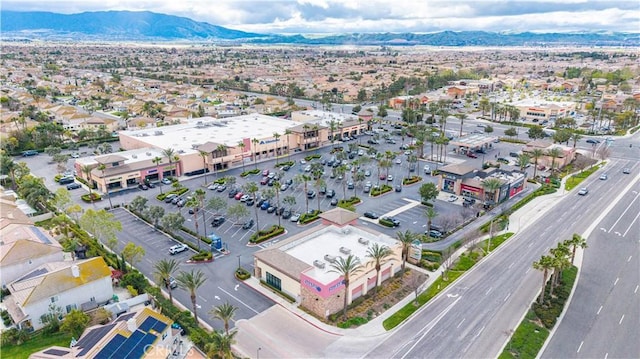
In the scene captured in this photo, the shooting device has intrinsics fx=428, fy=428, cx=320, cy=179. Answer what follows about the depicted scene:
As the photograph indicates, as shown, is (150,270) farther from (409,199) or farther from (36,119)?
(36,119)

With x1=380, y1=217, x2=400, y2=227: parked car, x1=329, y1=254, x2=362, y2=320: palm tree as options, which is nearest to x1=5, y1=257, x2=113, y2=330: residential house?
x1=329, y1=254, x2=362, y2=320: palm tree

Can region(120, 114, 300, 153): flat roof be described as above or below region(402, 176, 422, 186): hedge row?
above

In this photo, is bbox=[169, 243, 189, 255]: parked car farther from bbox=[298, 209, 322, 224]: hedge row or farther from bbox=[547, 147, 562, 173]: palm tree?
bbox=[547, 147, 562, 173]: palm tree

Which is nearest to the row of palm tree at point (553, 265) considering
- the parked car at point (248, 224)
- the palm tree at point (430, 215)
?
the palm tree at point (430, 215)

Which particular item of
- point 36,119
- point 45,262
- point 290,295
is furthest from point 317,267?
point 36,119

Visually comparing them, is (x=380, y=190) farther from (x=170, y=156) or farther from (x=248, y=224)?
(x=170, y=156)

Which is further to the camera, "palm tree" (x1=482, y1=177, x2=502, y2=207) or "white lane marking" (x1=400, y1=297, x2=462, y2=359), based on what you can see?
"palm tree" (x1=482, y1=177, x2=502, y2=207)

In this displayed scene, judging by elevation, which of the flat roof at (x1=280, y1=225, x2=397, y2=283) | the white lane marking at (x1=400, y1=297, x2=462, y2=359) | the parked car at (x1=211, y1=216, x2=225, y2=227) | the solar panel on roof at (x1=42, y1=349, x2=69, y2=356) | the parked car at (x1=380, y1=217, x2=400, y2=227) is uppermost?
the solar panel on roof at (x1=42, y1=349, x2=69, y2=356)

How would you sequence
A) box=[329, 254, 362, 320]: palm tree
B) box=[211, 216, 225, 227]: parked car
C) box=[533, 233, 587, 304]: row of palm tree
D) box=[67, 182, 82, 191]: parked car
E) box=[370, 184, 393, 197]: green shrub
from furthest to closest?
1. box=[67, 182, 82, 191]: parked car
2. box=[370, 184, 393, 197]: green shrub
3. box=[211, 216, 225, 227]: parked car
4. box=[533, 233, 587, 304]: row of palm tree
5. box=[329, 254, 362, 320]: palm tree

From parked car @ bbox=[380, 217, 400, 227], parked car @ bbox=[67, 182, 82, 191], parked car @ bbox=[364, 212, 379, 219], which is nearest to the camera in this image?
parked car @ bbox=[380, 217, 400, 227]
